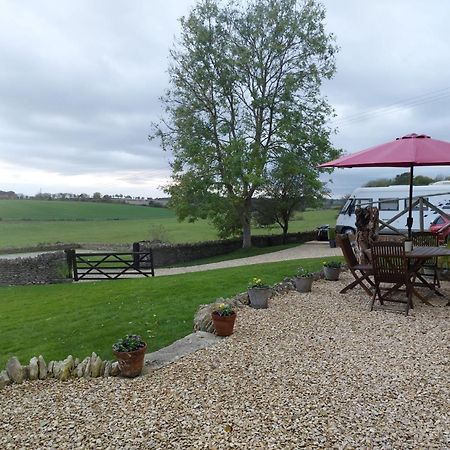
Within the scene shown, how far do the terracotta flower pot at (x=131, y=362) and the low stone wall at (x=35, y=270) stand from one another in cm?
1087

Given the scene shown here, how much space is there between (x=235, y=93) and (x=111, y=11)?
966cm

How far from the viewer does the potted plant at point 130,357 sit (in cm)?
306

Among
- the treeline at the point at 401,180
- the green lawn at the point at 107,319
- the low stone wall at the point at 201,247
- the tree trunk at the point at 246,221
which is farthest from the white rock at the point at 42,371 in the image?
the treeline at the point at 401,180

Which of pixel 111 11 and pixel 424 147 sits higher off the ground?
pixel 111 11

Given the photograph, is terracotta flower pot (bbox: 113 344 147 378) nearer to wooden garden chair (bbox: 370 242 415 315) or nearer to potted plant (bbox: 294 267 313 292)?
wooden garden chair (bbox: 370 242 415 315)

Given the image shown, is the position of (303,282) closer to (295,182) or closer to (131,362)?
(131,362)

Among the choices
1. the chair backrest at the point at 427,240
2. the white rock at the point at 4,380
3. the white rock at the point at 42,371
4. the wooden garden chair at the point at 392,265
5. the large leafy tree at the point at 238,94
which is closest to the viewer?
the white rock at the point at 4,380

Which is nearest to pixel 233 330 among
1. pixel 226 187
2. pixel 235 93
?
pixel 226 187

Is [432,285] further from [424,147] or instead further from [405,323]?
[424,147]

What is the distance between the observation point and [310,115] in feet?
53.1

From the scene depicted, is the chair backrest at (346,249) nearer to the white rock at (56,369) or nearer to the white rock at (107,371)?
the white rock at (107,371)

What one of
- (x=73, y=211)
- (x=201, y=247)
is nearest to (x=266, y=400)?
(x=201, y=247)

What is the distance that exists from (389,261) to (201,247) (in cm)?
1428

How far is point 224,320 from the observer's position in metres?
3.89
